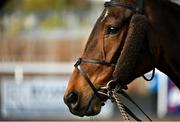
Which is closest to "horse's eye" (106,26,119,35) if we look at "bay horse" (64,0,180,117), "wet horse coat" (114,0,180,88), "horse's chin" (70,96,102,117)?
"bay horse" (64,0,180,117)

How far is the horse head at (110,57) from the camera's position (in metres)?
3.53

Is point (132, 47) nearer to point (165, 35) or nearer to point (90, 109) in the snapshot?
point (165, 35)

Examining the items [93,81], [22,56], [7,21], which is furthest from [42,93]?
[7,21]

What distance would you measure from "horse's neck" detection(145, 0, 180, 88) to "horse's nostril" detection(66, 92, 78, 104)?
1.75 ft

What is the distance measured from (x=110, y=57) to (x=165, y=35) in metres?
0.36

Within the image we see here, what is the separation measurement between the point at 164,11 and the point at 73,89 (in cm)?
73

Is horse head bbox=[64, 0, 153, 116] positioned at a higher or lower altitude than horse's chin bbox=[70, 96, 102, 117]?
higher

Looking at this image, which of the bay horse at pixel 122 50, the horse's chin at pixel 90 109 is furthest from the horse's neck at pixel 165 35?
the horse's chin at pixel 90 109

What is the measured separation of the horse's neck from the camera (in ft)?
11.7

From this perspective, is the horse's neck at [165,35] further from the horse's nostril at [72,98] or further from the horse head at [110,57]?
the horse's nostril at [72,98]

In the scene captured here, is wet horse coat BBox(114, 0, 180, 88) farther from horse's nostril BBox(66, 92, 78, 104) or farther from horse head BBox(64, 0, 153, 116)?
horse's nostril BBox(66, 92, 78, 104)

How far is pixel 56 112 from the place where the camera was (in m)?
11.3

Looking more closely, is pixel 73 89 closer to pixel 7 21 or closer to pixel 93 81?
pixel 93 81

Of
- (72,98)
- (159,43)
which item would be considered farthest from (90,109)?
(159,43)
